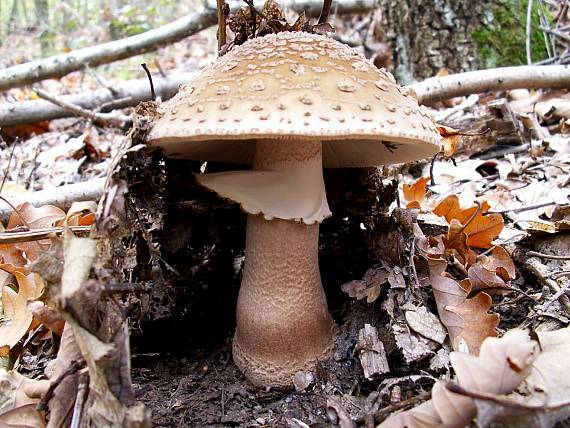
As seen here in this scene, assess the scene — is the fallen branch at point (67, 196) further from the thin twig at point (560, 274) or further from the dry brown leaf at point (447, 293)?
the thin twig at point (560, 274)

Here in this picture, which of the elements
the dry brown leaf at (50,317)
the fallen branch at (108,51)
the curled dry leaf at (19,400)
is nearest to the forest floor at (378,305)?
the dry brown leaf at (50,317)

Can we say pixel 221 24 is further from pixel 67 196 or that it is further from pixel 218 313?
pixel 67 196

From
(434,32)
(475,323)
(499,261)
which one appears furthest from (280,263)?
(434,32)

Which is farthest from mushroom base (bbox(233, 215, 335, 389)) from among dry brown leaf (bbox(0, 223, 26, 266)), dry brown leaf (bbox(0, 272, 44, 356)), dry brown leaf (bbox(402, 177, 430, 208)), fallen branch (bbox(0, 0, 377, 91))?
fallen branch (bbox(0, 0, 377, 91))

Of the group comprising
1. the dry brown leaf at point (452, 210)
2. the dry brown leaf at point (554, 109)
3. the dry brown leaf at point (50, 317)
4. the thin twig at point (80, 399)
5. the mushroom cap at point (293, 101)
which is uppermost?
the dry brown leaf at point (554, 109)

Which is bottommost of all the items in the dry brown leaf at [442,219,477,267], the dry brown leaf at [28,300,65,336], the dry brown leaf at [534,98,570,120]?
the dry brown leaf at [28,300,65,336]

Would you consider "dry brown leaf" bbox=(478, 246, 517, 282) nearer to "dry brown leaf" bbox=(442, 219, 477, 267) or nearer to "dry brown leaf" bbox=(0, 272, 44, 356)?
"dry brown leaf" bbox=(442, 219, 477, 267)
